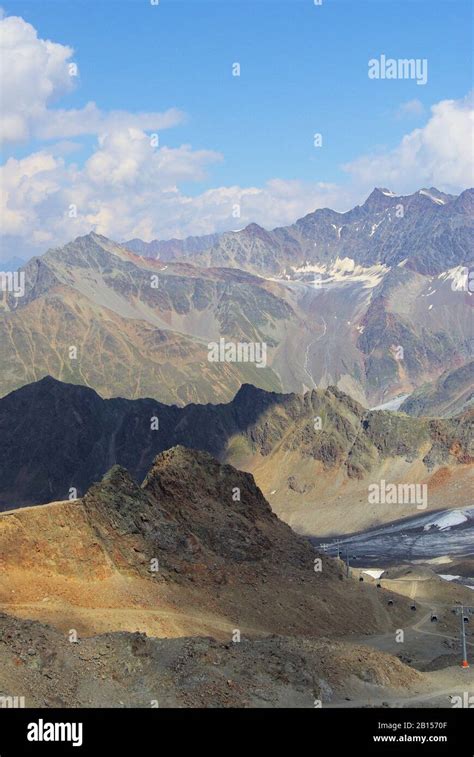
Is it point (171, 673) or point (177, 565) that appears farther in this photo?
point (177, 565)

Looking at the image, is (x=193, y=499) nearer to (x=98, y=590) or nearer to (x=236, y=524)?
(x=236, y=524)

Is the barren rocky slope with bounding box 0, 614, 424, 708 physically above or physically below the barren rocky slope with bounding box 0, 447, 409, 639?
below

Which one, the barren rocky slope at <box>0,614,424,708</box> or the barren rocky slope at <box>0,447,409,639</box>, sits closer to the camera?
the barren rocky slope at <box>0,614,424,708</box>

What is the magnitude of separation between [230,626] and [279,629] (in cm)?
553

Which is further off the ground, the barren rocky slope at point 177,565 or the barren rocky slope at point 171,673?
the barren rocky slope at point 177,565

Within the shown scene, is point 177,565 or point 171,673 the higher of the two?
point 177,565

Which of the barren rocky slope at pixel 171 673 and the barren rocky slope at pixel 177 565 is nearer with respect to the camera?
the barren rocky slope at pixel 171 673

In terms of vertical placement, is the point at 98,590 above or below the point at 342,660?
above
